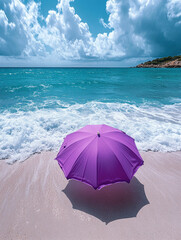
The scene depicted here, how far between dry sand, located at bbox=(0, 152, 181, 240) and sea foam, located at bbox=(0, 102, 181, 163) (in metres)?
1.46

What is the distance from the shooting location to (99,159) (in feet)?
11.6

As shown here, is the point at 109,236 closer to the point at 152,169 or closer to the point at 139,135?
the point at 152,169

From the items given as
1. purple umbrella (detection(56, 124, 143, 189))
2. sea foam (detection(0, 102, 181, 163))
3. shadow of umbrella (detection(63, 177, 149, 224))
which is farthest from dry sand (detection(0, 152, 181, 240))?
sea foam (detection(0, 102, 181, 163))

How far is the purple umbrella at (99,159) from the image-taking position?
3471 mm

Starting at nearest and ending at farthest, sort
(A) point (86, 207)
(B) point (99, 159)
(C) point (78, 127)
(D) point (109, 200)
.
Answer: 1. (B) point (99, 159)
2. (A) point (86, 207)
3. (D) point (109, 200)
4. (C) point (78, 127)

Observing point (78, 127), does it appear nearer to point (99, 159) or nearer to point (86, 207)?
point (86, 207)

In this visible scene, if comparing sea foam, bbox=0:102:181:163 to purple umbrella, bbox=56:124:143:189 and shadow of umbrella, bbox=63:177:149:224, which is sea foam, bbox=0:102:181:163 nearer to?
shadow of umbrella, bbox=63:177:149:224

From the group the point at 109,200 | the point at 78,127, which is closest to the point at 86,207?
the point at 109,200

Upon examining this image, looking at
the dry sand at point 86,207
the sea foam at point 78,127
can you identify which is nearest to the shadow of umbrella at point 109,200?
the dry sand at point 86,207

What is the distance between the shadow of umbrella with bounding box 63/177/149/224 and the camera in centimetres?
379

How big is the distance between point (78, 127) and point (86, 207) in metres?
5.70

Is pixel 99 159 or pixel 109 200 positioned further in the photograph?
pixel 109 200

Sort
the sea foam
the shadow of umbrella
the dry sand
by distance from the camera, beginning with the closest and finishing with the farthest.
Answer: the dry sand → the shadow of umbrella → the sea foam

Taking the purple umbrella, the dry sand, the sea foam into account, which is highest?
the purple umbrella
